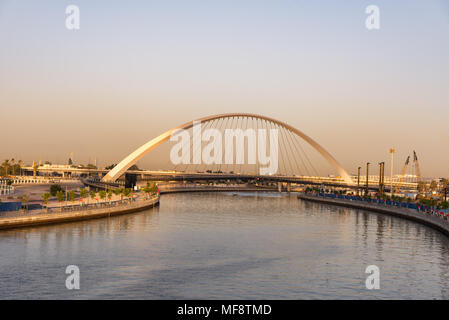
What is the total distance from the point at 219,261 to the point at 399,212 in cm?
3548

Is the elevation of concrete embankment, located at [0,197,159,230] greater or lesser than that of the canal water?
greater

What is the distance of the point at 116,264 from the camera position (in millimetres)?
26688

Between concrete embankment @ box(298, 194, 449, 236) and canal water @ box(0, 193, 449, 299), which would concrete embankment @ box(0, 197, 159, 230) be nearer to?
canal water @ box(0, 193, 449, 299)

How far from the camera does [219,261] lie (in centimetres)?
2831

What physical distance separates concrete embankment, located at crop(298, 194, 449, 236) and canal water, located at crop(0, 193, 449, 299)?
38.2 inches

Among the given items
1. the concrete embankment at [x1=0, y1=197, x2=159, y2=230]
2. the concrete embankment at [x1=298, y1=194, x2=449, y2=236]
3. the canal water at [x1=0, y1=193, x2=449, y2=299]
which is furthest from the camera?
the concrete embankment at [x1=298, y1=194, x2=449, y2=236]

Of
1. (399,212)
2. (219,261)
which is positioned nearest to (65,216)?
(219,261)

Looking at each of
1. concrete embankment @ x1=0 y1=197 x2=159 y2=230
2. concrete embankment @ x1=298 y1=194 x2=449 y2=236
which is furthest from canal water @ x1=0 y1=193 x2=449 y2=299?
concrete embankment @ x1=0 y1=197 x2=159 y2=230

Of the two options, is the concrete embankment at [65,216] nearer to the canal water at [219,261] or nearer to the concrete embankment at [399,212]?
the canal water at [219,261]

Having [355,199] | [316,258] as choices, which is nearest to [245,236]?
[316,258]

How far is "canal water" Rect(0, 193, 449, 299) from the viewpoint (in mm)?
21672

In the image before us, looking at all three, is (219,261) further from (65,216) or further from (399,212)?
(399,212)

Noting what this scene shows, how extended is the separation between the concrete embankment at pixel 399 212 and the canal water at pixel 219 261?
0.97 metres

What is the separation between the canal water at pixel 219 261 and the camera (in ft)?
71.1
